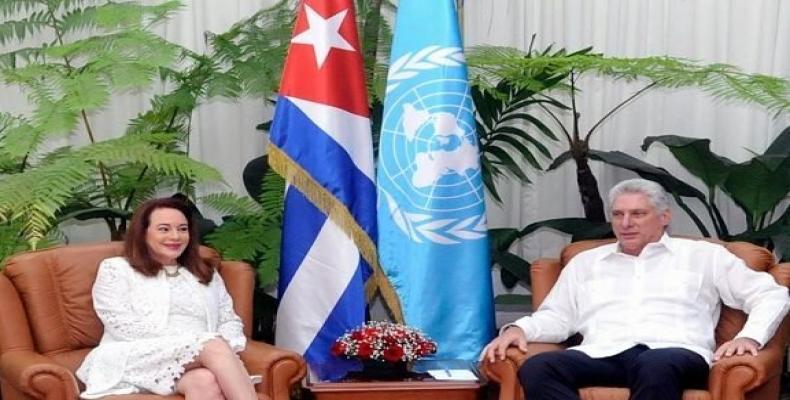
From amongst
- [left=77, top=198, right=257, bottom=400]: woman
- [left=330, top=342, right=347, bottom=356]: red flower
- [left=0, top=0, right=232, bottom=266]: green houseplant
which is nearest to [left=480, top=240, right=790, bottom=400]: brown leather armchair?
[left=330, top=342, right=347, bottom=356]: red flower

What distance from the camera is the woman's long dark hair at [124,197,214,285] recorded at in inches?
145

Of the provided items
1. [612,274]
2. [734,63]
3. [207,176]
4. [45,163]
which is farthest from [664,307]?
[45,163]

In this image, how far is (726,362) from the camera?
3.29m

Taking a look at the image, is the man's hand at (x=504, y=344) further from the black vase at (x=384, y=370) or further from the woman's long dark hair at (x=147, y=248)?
the woman's long dark hair at (x=147, y=248)

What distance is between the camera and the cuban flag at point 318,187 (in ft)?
13.3

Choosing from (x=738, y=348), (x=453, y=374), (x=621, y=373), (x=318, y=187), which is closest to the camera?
(x=738, y=348)

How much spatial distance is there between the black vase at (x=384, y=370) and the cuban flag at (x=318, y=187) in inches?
18.2

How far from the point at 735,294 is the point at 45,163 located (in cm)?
248

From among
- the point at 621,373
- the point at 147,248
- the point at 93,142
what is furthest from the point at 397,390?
the point at 93,142

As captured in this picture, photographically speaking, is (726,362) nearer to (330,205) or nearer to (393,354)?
(393,354)

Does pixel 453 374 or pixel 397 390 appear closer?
pixel 397 390

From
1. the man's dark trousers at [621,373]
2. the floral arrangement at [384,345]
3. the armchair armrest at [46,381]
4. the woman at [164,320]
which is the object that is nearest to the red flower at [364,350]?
the floral arrangement at [384,345]

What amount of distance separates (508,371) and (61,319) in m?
1.48

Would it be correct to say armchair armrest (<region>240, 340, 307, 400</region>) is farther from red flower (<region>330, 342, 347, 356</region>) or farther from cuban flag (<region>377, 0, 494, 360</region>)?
cuban flag (<region>377, 0, 494, 360</region>)
